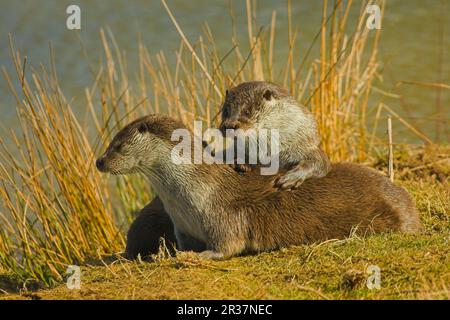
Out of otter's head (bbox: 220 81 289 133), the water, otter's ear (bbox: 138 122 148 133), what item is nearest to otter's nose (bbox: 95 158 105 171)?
otter's ear (bbox: 138 122 148 133)

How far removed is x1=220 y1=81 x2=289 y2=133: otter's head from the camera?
5.31m

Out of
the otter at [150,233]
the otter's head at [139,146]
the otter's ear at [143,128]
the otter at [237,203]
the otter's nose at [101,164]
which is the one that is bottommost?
the otter at [150,233]

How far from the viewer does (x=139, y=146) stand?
520 centimetres

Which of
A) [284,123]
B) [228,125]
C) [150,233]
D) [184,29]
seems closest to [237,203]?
[228,125]

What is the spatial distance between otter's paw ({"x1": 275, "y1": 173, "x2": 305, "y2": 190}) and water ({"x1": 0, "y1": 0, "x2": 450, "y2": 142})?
554 centimetres

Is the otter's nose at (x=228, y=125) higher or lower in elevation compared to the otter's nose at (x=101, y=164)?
higher

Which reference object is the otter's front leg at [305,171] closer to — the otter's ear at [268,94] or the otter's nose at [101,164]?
the otter's ear at [268,94]

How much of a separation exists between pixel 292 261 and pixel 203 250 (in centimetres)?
77

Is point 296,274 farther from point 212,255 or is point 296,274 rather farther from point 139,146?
point 139,146

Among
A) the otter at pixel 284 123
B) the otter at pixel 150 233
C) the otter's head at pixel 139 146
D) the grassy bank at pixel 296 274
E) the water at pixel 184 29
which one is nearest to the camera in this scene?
the grassy bank at pixel 296 274

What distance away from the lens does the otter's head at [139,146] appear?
5.20 metres

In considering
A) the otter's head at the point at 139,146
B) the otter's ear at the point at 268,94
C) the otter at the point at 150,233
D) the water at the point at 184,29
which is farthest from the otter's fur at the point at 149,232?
the water at the point at 184,29
